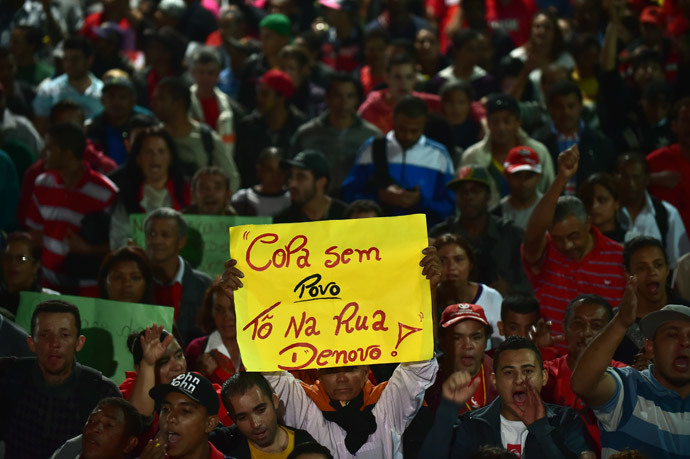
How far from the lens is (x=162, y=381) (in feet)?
19.6

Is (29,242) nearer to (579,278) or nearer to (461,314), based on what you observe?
(461,314)

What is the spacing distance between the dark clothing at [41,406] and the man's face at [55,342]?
5 cm

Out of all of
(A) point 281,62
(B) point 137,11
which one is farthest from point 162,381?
(B) point 137,11

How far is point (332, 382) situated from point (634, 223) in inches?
134

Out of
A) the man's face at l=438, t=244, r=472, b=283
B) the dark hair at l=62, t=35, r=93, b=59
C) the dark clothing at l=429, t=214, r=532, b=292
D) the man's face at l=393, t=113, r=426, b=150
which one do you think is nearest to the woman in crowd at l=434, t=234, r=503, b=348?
the man's face at l=438, t=244, r=472, b=283

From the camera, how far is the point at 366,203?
25.2 feet

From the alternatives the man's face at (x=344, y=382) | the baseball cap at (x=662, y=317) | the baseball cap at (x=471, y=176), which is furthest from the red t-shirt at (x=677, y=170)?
the man's face at (x=344, y=382)

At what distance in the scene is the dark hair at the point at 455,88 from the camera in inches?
391

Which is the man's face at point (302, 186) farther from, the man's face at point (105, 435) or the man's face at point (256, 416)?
the man's face at point (105, 435)

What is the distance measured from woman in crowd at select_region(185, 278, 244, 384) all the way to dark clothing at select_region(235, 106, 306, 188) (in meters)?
3.09

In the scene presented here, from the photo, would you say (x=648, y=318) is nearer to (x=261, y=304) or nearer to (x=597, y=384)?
(x=597, y=384)

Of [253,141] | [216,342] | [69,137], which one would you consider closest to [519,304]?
[216,342]

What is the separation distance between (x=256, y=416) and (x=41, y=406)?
Answer: 3.78ft

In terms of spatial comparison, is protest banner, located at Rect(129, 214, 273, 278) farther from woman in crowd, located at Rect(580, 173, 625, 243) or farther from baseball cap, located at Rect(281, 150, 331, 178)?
woman in crowd, located at Rect(580, 173, 625, 243)
